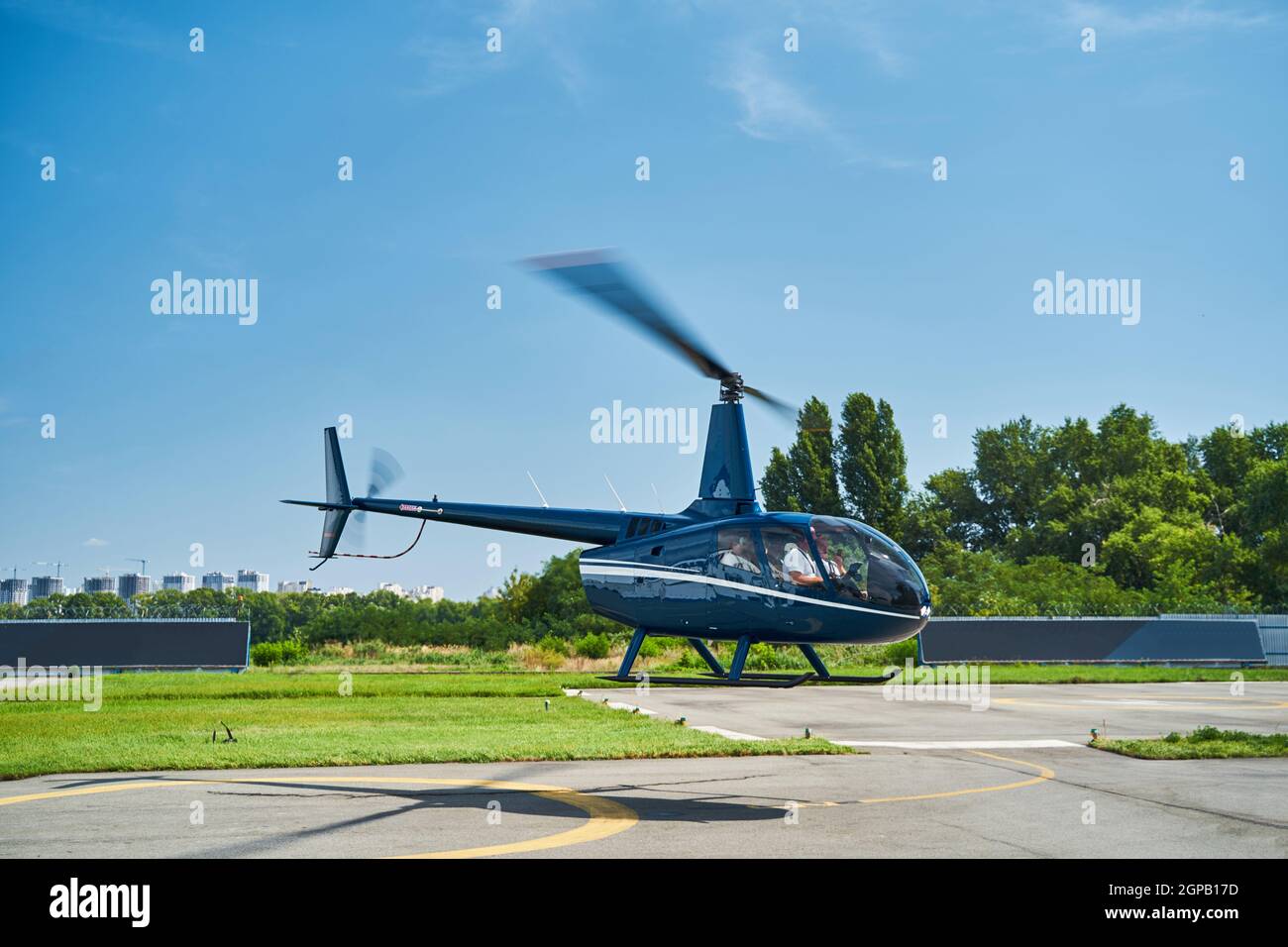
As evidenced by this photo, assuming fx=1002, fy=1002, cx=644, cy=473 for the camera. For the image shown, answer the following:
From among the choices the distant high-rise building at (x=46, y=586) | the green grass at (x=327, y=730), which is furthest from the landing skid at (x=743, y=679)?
the distant high-rise building at (x=46, y=586)

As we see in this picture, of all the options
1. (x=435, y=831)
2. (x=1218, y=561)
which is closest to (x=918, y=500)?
(x=1218, y=561)

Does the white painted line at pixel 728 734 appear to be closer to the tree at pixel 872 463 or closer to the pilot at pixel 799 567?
the pilot at pixel 799 567

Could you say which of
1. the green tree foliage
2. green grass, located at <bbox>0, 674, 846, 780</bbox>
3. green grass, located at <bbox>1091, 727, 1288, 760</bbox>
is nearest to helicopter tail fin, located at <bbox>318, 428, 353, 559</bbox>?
green grass, located at <bbox>0, 674, 846, 780</bbox>

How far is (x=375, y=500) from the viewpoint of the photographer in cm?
1803

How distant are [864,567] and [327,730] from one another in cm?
1419

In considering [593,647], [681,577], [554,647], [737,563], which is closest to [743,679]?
[737,563]

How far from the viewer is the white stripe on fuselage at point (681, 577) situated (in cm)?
1269

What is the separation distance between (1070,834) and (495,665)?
39.5 meters

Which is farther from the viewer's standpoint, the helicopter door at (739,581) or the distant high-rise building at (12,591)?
the distant high-rise building at (12,591)

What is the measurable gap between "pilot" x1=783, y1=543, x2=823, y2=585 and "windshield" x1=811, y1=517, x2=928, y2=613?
165mm

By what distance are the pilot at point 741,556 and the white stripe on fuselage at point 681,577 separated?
0.21 metres

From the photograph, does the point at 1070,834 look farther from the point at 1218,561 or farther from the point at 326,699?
the point at 1218,561

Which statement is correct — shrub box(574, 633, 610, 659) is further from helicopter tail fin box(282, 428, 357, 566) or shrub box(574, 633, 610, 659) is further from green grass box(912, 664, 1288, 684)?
helicopter tail fin box(282, 428, 357, 566)

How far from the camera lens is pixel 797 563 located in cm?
1284
